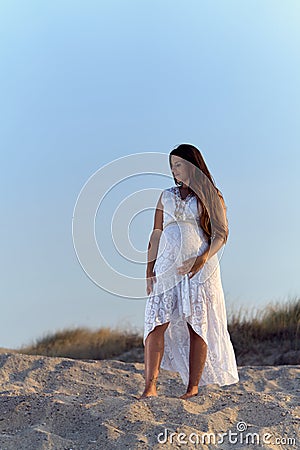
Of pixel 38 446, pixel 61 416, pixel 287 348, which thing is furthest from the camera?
pixel 287 348

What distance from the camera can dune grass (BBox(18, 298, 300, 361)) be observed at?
32.8 feet

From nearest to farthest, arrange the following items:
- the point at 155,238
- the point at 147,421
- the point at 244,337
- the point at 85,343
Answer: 1. the point at 147,421
2. the point at 155,238
3. the point at 244,337
4. the point at 85,343

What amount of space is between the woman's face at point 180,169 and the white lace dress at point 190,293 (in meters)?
0.11

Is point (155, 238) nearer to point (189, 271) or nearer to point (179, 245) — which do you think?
point (179, 245)

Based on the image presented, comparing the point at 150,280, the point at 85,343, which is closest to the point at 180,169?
the point at 150,280

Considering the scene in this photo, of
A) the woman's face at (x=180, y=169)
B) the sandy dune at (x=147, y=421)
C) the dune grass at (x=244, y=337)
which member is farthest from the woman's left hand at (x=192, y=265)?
the dune grass at (x=244, y=337)

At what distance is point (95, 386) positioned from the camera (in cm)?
663

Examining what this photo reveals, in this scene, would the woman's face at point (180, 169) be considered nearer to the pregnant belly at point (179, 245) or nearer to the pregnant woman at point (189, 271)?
the pregnant woman at point (189, 271)

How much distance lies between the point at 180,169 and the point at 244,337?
5.62 meters

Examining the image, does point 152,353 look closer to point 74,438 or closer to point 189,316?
point 189,316

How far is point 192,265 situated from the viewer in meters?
5.05

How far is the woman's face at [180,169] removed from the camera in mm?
5070

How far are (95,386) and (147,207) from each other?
212cm

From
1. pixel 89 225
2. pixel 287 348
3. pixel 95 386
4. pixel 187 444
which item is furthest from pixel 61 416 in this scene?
pixel 287 348
